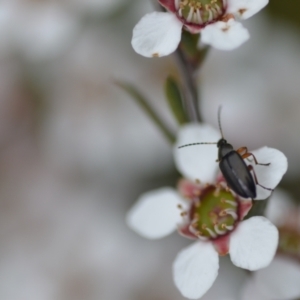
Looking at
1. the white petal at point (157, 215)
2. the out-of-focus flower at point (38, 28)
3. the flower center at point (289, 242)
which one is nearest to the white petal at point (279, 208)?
the flower center at point (289, 242)

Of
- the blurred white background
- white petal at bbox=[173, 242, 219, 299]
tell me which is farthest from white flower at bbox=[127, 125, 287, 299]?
the blurred white background

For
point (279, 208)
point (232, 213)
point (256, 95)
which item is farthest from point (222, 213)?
point (256, 95)

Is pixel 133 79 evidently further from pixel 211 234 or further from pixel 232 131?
pixel 211 234

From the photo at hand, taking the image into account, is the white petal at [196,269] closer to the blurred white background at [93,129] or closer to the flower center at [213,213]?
the flower center at [213,213]

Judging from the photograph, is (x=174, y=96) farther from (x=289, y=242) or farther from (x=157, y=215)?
(x=289, y=242)

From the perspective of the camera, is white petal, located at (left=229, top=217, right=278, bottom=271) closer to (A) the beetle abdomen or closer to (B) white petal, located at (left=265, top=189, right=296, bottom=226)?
(A) the beetle abdomen

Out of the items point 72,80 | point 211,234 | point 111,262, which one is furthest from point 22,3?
point 211,234
